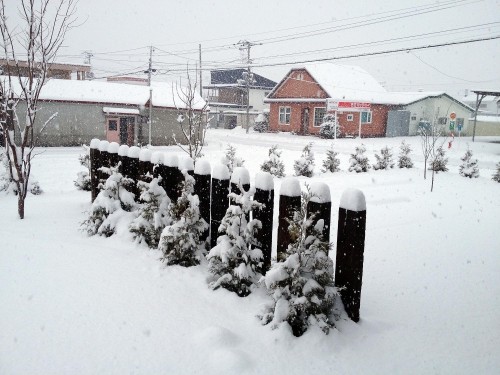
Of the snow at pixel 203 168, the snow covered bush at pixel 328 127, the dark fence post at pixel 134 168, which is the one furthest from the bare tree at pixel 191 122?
the snow covered bush at pixel 328 127

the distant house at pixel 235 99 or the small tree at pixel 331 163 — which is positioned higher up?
the distant house at pixel 235 99

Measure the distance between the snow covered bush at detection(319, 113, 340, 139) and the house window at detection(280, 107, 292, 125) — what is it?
5992mm

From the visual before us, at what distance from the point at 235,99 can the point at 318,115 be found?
80.3 feet

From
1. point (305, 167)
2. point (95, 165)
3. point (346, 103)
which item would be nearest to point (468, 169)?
point (305, 167)

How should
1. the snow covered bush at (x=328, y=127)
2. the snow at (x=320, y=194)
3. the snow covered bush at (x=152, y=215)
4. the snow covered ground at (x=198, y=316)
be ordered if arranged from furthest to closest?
the snow covered bush at (x=328, y=127), the snow covered bush at (x=152, y=215), the snow at (x=320, y=194), the snow covered ground at (x=198, y=316)

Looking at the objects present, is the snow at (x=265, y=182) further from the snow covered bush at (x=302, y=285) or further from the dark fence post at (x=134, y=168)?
the dark fence post at (x=134, y=168)

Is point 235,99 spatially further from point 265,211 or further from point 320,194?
point 320,194

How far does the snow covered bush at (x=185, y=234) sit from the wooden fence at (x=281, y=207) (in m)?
0.18

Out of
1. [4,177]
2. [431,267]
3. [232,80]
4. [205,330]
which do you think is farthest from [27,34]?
[232,80]

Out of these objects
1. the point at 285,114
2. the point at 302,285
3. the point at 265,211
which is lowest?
the point at 302,285

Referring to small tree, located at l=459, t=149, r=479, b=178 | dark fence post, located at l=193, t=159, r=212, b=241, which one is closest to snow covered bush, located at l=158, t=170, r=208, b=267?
dark fence post, located at l=193, t=159, r=212, b=241

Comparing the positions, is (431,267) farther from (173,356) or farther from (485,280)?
(173,356)

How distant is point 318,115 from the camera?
37312 mm

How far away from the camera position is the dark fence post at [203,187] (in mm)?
3838
